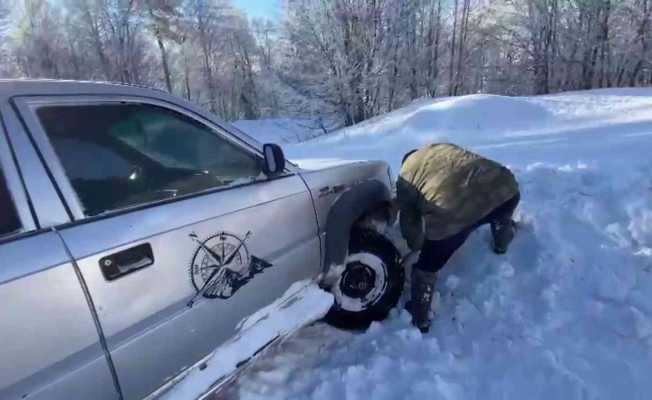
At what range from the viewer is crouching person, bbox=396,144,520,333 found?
2932 millimetres

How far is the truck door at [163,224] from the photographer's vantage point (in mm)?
1700

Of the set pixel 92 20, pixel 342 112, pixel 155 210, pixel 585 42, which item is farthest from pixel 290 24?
pixel 155 210

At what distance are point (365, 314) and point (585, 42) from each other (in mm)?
26947

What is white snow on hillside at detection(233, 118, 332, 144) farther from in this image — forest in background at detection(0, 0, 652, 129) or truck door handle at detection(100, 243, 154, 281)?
truck door handle at detection(100, 243, 154, 281)

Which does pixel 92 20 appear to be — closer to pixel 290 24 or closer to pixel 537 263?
pixel 290 24

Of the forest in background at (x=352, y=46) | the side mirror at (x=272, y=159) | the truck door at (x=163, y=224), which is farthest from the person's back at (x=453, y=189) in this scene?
the forest in background at (x=352, y=46)

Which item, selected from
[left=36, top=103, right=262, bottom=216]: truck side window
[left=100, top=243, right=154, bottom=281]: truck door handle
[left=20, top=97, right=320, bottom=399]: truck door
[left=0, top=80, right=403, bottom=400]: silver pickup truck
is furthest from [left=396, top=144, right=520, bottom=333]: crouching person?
[left=100, top=243, right=154, bottom=281]: truck door handle

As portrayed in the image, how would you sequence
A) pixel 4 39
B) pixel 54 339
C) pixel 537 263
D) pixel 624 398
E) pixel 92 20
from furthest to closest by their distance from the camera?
pixel 92 20, pixel 4 39, pixel 537 263, pixel 624 398, pixel 54 339

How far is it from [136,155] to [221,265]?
2.25 ft

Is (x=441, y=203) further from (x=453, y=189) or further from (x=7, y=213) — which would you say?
(x=7, y=213)

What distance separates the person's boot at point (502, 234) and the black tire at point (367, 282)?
2.71 ft

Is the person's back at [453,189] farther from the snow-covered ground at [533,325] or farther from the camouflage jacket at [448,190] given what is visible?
the snow-covered ground at [533,325]

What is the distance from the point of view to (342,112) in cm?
2150

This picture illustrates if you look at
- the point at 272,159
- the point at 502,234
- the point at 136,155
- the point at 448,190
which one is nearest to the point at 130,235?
the point at 136,155
